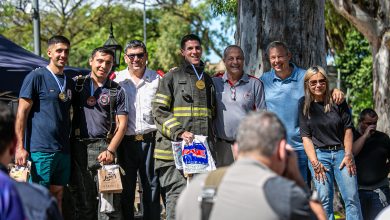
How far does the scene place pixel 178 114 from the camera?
8133 millimetres

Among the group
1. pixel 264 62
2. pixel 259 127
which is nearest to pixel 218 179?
pixel 259 127

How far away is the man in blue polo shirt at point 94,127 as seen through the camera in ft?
27.0

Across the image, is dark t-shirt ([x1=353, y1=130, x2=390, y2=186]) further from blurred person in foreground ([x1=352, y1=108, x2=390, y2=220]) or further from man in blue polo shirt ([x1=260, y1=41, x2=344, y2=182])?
man in blue polo shirt ([x1=260, y1=41, x2=344, y2=182])

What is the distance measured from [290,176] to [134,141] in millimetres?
4094

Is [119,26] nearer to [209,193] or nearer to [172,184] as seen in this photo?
[172,184]

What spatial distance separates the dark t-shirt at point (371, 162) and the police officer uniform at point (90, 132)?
3039 millimetres

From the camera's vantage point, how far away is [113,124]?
8281 millimetres

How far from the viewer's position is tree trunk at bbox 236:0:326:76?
385 inches

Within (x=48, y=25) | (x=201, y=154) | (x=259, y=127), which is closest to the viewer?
(x=259, y=127)

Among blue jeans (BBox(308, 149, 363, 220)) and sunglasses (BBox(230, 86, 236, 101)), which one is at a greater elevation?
sunglasses (BBox(230, 86, 236, 101))

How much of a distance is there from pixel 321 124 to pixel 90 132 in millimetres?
2471

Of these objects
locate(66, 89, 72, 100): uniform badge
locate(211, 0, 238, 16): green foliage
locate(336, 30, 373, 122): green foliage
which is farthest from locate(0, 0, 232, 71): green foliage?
locate(66, 89, 72, 100): uniform badge

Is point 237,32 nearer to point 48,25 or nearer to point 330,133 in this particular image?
point 330,133

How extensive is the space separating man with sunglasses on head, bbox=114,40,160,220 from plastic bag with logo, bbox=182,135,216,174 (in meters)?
0.64
